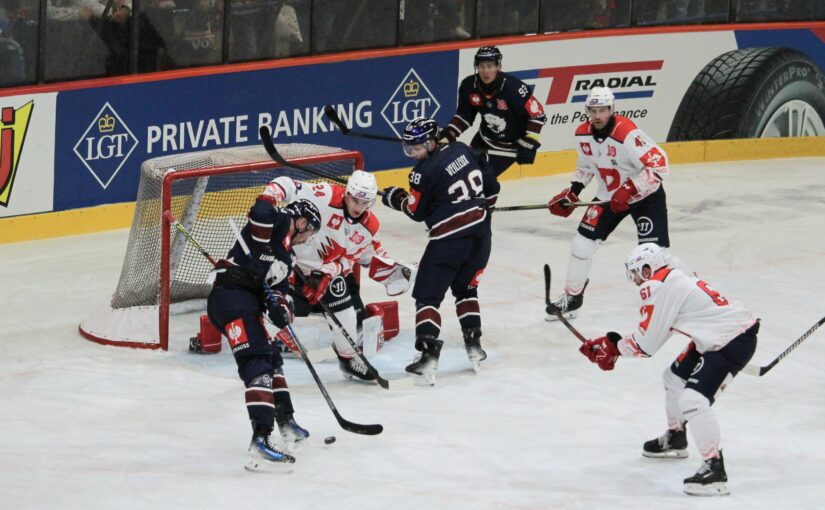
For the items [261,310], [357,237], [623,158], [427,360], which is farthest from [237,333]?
[623,158]

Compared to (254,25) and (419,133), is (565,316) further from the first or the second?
(254,25)

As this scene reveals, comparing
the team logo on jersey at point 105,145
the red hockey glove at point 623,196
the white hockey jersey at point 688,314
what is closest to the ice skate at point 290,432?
the white hockey jersey at point 688,314

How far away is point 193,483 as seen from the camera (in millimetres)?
5926

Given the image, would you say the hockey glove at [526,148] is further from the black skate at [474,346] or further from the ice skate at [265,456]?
the ice skate at [265,456]

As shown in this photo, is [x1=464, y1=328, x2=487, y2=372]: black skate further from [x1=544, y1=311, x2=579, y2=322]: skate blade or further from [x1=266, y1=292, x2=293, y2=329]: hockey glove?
[x1=266, y1=292, x2=293, y2=329]: hockey glove

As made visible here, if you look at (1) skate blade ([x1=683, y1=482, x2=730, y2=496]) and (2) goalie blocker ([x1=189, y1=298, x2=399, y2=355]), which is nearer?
(1) skate blade ([x1=683, y1=482, x2=730, y2=496])

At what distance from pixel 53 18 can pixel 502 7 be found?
3596 millimetres

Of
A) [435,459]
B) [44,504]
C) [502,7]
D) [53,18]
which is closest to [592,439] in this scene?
[435,459]

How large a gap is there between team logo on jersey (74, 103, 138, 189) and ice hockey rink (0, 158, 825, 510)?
0.53m

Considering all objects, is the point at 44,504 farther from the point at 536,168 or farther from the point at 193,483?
the point at 536,168

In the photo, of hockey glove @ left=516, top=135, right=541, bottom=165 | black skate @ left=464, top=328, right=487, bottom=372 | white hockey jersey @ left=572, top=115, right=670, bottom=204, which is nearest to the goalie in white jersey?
black skate @ left=464, top=328, right=487, bottom=372

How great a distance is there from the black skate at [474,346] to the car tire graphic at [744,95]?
558 cm

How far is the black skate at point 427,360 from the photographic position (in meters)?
7.29

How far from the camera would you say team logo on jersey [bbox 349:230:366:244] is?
7.27 metres
